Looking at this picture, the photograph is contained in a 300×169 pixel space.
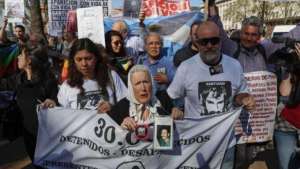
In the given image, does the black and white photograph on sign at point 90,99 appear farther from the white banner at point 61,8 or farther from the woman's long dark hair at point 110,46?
the white banner at point 61,8

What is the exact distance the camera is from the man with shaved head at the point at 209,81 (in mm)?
4309

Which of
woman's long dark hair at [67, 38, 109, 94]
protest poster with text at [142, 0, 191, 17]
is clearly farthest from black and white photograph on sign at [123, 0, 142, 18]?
woman's long dark hair at [67, 38, 109, 94]

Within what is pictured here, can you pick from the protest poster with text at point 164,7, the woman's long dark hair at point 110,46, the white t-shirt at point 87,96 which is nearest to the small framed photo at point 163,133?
the white t-shirt at point 87,96

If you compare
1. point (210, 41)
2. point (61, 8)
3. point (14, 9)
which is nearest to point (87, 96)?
point (210, 41)

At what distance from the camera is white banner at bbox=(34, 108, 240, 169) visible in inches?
164

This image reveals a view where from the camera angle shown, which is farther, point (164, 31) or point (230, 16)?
point (230, 16)

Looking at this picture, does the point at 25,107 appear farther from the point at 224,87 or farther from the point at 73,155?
the point at 224,87

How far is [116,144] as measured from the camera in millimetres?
4180

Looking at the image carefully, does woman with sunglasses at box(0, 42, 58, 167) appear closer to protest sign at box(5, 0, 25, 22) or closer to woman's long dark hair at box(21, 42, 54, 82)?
woman's long dark hair at box(21, 42, 54, 82)

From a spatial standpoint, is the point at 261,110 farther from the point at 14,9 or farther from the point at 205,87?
the point at 14,9

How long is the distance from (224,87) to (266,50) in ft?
4.65

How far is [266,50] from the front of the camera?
5578 millimetres

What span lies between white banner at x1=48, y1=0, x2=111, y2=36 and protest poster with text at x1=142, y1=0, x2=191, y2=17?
9.00ft

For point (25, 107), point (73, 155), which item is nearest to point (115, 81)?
point (73, 155)
